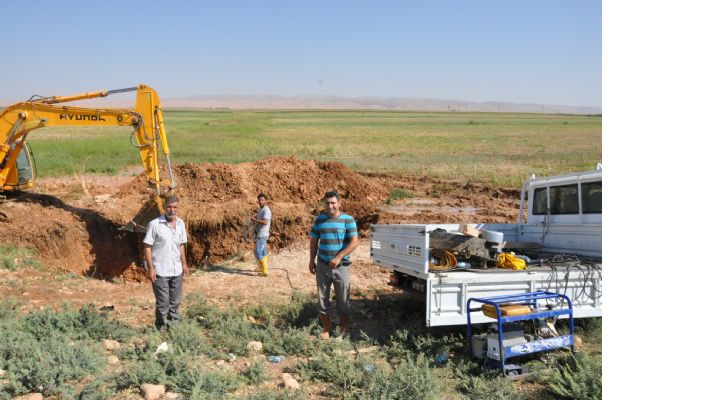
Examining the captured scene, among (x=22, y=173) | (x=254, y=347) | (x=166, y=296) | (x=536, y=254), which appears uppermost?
Answer: (x=22, y=173)

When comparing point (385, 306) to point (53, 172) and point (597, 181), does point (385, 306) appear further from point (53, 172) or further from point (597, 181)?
point (53, 172)

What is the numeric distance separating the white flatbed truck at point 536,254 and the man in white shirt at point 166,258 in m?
2.58

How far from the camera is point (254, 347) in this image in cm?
710

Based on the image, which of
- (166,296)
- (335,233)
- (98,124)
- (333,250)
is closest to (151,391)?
(166,296)

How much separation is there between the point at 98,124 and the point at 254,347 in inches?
320

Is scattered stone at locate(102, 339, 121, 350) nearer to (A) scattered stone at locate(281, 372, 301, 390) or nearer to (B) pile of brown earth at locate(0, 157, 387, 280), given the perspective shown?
(A) scattered stone at locate(281, 372, 301, 390)

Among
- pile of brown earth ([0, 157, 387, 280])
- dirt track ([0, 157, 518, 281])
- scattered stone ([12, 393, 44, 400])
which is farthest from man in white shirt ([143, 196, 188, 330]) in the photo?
pile of brown earth ([0, 157, 387, 280])

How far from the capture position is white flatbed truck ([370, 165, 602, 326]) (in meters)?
6.58

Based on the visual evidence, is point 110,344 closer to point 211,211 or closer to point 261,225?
point 261,225

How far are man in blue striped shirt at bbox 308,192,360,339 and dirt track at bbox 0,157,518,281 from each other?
6.44 meters

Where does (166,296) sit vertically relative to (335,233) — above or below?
below

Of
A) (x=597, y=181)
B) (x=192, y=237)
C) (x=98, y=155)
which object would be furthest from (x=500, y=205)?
(x=98, y=155)

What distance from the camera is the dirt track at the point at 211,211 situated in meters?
13.3

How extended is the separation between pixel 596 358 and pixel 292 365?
10.6ft
